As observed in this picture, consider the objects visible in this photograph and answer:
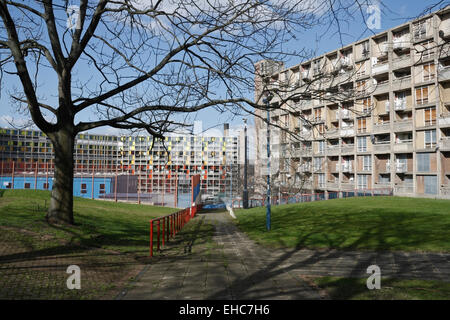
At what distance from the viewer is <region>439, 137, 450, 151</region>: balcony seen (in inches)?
1143

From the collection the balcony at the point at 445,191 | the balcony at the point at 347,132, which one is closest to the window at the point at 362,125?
the balcony at the point at 347,132

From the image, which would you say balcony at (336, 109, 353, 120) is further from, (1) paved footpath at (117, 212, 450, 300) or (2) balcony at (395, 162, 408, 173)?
(1) paved footpath at (117, 212, 450, 300)

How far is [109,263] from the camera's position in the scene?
629cm

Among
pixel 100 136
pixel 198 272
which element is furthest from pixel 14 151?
pixel 198 272

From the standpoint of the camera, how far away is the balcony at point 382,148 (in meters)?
34.4

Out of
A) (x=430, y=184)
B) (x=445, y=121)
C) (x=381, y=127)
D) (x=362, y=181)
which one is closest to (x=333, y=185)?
(x=362, y=181)

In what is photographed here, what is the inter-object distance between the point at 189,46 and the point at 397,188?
107ft

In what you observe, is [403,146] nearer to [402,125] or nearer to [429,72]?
[402,125]

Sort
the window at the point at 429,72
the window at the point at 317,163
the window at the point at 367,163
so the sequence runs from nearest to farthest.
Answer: the window at the point at 429,72 < the window at the point at 367,163 < the window at the point at 317,163

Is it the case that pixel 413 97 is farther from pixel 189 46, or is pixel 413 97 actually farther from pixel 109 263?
pixel 109 263

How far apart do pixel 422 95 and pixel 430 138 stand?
4.46 m

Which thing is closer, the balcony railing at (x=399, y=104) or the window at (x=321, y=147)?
the balcony railing at (x=399, y=104)

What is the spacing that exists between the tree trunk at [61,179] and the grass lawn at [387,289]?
22.3 feet

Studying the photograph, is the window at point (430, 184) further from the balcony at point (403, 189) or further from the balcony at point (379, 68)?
the balcony at point (379, 68)
